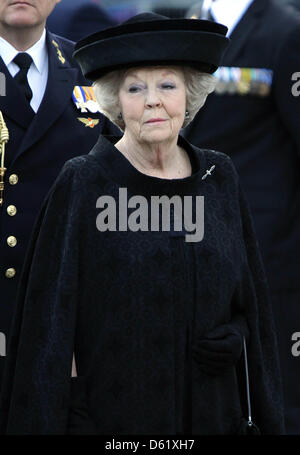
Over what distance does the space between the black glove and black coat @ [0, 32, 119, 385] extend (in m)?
0.78

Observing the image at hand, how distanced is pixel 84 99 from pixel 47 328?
3.40 feet

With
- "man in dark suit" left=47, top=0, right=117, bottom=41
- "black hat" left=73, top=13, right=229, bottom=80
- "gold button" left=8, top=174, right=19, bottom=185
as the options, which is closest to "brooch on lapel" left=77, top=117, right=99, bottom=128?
"gold button" left=8, top=174, right=19, bottom=185

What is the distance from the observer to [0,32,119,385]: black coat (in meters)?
3.94

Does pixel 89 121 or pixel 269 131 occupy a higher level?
pixel 269 131

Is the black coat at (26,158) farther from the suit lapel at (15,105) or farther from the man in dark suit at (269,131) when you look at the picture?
the man in dark suit at (269,131)

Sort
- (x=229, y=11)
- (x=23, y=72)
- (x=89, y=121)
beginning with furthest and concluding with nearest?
(x=229, y=11), (x=89, y=121), (x=23, y=72)

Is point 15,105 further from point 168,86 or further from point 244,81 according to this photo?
point 244,81

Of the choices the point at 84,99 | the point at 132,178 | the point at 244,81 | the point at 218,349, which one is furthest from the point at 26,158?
the point at 244,81

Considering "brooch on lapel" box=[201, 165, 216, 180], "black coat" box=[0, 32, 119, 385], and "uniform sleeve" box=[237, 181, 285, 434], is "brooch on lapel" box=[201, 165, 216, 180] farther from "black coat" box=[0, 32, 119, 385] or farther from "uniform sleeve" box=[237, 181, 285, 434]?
"black coat" box=[0, 32, 119, 385]

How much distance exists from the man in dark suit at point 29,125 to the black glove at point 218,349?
78cm

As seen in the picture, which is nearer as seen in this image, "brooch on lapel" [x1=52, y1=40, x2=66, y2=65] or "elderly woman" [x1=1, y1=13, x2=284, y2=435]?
"elderly woman" [x1=1, y1=13, x2=284, y2=435]

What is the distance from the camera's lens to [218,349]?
3477mm

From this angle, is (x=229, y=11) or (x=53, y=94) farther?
(x=229, y=11)

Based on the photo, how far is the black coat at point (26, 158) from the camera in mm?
3938
